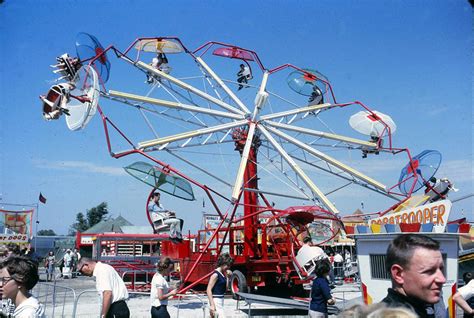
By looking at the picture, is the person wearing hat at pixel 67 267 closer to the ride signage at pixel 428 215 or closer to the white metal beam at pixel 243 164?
the white metal beam at pixel 243 164

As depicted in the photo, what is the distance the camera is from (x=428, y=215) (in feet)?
29.5

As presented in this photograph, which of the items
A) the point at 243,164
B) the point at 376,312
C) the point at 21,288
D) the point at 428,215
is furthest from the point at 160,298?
the point at 243,164

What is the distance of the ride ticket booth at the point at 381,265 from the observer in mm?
8102

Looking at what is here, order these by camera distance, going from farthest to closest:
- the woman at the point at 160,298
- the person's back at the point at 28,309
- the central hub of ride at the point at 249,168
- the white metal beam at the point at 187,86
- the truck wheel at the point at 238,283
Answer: the central hub of ride at the point at 249,168 → the white metal beam at the point at 187,86 → the truck wheel at the point at 238,283 → the woman at the point at 160,298 → the person's back at the point at 28,309

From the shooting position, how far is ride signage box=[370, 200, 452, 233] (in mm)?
8602

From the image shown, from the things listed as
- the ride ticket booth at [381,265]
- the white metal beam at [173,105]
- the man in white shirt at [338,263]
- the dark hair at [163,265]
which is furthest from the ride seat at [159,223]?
the man in white shirt at [338,263]

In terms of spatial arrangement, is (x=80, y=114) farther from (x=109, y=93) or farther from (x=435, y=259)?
(x=435, y=259)

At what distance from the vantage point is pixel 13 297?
4.44m

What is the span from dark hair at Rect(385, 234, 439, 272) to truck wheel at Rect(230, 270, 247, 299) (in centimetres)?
1351

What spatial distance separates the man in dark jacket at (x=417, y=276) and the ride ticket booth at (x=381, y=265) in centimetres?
508

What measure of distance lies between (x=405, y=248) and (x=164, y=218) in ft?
42.0

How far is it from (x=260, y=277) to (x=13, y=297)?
514 inches

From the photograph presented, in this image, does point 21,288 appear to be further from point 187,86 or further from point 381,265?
point 187,86

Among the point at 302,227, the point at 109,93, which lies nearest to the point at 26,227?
the point at 109,93
